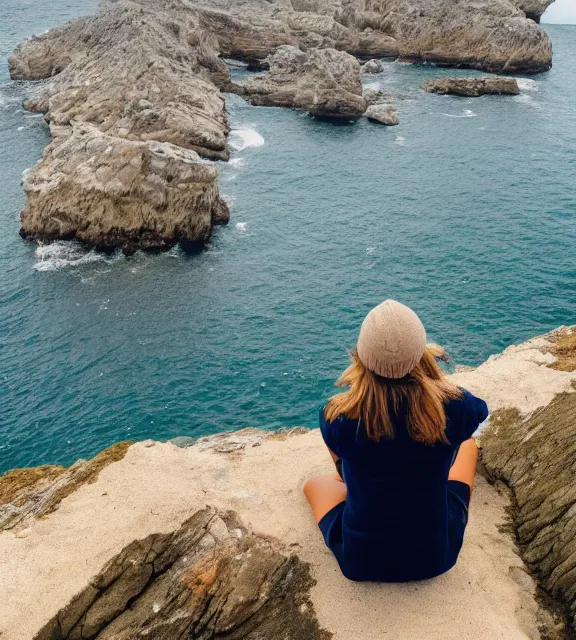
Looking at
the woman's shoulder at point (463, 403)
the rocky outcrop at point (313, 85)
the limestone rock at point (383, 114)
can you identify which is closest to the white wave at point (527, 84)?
the limestone rock at point (383, 114)

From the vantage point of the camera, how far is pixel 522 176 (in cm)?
5525

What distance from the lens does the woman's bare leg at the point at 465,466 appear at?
9.54 metres

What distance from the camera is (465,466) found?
31.9 ft

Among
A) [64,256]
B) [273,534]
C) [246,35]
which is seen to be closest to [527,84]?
[246,35]

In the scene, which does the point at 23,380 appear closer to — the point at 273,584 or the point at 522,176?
the point at 273,584

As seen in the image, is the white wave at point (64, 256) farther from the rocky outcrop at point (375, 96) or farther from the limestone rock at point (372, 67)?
the limestone rock at point (372, 67)

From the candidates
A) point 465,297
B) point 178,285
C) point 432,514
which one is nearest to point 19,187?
point 178,285

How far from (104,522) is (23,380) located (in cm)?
2477

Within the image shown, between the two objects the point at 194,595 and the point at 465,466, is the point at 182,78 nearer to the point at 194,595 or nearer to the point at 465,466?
the point at 465,466

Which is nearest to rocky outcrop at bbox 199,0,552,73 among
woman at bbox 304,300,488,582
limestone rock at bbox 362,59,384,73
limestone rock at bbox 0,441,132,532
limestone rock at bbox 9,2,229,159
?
Result: limestone rock at bbox 362,59,384,73

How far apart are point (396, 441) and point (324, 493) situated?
2.99m

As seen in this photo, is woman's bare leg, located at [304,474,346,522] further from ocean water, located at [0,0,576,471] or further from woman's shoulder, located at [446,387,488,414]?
ocean water, located at [0,0,576,471]

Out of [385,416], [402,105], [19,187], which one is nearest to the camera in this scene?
[385,416]

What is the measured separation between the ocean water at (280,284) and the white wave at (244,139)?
0.35m
